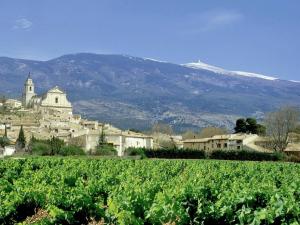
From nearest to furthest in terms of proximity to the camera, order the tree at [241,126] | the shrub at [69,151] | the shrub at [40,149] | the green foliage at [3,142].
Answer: the shrub at [69,151] < the shrub at [40,149] < the green foliage at [3,142] < the tree at [241,126]

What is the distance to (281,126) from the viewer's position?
98625mm

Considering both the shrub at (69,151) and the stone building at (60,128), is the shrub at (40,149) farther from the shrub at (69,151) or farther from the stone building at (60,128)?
the stone building at (60,128)

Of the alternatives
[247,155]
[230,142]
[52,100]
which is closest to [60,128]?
[230,142]

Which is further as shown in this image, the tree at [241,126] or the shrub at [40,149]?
the tree at [241,126]

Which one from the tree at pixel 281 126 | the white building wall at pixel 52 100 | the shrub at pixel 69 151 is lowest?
the shrub at pixel 69 151

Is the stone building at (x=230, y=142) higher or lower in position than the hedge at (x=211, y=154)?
higher

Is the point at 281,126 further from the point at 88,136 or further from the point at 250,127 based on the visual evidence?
the point at 88,136

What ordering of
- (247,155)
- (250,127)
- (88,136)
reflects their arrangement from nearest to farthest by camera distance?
(247,155), (88,136), (250,127)

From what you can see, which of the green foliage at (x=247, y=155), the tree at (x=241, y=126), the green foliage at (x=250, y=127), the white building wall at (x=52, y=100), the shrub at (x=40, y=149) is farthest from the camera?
the white building wall at (x=52, y=100)

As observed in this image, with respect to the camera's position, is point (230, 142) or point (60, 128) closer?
point (230, 142)

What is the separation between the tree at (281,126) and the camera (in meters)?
98.6

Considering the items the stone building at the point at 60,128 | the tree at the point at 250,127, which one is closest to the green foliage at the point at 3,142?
the stone building at the point at 60,128

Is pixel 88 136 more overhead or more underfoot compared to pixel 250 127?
more underfoot

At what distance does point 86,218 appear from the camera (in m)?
13.4
